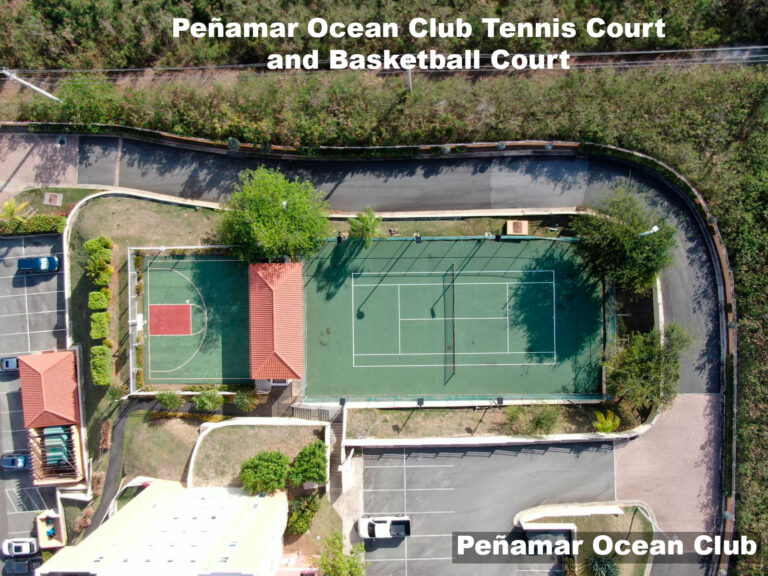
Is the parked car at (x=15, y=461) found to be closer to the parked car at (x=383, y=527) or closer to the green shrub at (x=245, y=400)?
the green shrub at (x=245, y=400)

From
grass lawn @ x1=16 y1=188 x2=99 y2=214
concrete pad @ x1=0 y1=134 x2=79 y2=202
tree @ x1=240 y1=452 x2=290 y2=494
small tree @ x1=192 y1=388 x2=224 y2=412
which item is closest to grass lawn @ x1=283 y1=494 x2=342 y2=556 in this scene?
tree @ x1=240 y1=452 x2=290 y2=494

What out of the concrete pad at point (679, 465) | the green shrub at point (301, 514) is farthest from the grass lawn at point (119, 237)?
the concrete pad at point (679, 465)

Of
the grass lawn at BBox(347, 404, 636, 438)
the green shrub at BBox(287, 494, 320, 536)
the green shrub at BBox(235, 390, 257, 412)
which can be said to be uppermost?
the green shrub at BBox(235, 390, 257, 412)

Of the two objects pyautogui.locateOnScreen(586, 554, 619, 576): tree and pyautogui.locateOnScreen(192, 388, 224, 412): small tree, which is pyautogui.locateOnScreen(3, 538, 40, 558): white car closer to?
pyautogui.locateOnScreen(192, 388, 224, 412): small tree

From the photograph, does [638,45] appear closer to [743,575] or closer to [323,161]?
[323,161]

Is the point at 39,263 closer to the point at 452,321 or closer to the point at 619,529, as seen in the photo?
the point at 452,321

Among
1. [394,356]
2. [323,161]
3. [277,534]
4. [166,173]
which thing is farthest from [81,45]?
[277,534]
